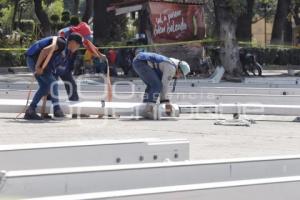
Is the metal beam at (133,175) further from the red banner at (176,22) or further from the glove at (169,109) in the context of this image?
the red banner at (176,22)

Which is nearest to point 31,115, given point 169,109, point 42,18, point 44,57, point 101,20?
point 44,57

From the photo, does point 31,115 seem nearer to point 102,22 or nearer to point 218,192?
point 218,192

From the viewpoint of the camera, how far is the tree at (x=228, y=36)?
73.2 ft

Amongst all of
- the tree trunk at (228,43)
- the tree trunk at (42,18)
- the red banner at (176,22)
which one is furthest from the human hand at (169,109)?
the tree trunk at (42,18)

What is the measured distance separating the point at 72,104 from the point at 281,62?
927 inches

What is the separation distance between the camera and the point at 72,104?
12.1m

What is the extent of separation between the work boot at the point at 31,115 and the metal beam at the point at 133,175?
6432 mm

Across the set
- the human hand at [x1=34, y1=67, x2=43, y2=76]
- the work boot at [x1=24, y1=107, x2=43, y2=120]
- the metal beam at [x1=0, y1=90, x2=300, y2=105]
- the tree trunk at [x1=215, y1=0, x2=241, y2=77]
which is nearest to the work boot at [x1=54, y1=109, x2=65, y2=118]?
the work boot at [x1=24, y1=107, x2=43, y2=120]

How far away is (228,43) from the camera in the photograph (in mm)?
22688

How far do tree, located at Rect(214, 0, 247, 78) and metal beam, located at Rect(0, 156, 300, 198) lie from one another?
1660 centimetres

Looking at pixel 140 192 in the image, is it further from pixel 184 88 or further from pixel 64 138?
pixel 184 88

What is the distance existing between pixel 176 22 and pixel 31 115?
1500 cm

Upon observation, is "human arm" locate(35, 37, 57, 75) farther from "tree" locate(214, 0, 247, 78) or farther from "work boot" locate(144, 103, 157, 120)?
"tree" locate(214, 0, 247, 78)

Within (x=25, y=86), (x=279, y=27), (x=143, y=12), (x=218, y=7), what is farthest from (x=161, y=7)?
(x=279, y=27)
